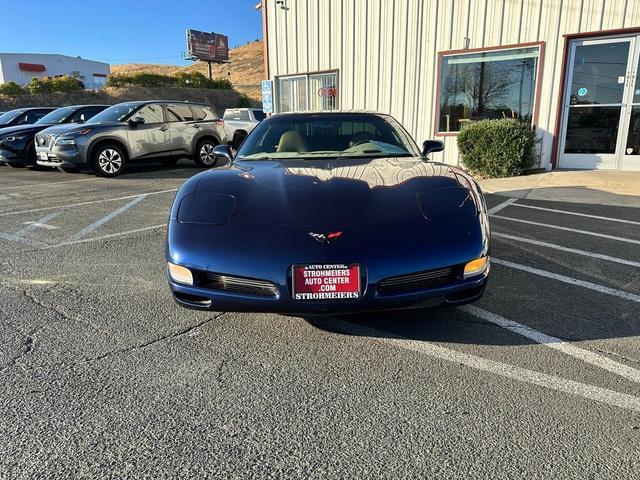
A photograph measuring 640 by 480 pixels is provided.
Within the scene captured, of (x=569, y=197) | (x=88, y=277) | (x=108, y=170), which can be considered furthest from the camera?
(x=108, y=170)

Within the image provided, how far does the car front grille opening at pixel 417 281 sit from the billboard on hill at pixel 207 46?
6424 centimetres

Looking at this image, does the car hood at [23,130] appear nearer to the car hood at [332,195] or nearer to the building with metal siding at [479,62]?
the building with metal siding at [479,62]

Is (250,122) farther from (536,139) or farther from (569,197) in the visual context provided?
(569,197)

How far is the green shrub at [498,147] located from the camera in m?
8.67

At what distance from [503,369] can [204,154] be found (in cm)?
1038

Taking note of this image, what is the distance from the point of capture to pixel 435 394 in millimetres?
2236

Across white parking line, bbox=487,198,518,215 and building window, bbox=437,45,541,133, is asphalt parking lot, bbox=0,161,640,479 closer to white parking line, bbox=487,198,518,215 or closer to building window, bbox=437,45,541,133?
white parking line, bbox=487,198,518,215

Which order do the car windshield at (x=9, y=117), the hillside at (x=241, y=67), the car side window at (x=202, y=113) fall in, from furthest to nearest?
the hillside at (x=241, y=67)
the car windshield at (x=9, y=117)
the car side window at (x=202, y=113)

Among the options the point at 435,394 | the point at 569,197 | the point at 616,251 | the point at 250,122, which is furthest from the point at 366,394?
the point at 250,122

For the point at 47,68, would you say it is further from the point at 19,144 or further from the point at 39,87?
the point at 19,144

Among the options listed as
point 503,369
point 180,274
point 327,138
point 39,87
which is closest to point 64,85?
point 39,87

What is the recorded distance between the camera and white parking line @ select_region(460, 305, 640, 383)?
241 cm

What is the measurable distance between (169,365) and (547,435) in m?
1.88

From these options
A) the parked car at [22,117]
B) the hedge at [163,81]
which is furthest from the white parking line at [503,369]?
the hedge at [163,81]
